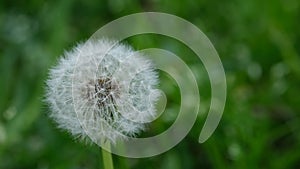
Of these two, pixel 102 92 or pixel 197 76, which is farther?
pixel 197 76

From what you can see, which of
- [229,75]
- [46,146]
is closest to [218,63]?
[229,75]

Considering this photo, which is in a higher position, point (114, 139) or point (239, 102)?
Answer: point (239, 102)

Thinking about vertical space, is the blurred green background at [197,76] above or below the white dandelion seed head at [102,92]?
above

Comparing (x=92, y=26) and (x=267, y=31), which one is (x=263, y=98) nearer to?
(x=267, y=31)

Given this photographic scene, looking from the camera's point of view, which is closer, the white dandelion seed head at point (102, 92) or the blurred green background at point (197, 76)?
the white dandelion seed head at point (102, 92)

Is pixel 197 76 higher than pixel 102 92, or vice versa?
Answer: pixel 197 76
